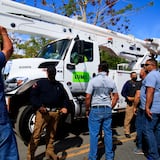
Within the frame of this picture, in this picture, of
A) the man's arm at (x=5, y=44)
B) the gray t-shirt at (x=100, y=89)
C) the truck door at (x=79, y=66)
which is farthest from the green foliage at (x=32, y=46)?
the man's arm at (x=5, y=44)

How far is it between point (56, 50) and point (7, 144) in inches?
185

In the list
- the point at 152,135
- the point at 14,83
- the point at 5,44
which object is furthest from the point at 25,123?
the point at 5,44

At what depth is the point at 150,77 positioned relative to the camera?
4238 mm

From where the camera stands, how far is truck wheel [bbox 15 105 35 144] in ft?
17.8

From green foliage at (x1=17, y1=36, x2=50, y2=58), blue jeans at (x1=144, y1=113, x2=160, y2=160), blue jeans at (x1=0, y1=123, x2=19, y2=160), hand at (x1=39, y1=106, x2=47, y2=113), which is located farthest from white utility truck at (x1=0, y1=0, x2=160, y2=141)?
green foliage at (x1=17, y1=36, x2=50, y2=58)

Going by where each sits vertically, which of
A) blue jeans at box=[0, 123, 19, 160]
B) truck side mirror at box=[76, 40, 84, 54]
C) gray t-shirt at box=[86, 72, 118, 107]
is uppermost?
truck side mirror at box=[76, 40, 84, 54]

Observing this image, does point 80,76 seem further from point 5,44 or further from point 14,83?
point 5,44

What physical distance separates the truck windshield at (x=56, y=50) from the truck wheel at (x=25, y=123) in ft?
6.06

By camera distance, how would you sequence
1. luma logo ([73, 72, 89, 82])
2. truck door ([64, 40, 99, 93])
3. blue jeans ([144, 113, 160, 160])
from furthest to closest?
1. luma logo ([73, 72, 89, 82])
2. truck door ([64, 40, 99, 93])
3. blue jeans ([144, 113, 160, 160])

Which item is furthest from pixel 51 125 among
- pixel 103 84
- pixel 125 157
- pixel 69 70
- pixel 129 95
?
pixel 129 95

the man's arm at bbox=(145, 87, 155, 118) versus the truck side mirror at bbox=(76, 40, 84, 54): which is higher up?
the truck side mirror at bbox=(76, 40, 84, 54)

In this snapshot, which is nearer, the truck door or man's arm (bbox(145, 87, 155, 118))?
man's arm (bbox(145, 87, 155, 118))

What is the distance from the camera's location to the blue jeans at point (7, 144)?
2.51 meters

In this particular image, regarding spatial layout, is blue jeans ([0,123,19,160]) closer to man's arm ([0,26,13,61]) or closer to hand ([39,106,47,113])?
man's arm ([0,26,13,61])
